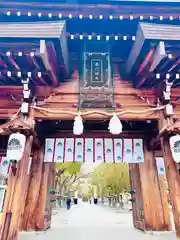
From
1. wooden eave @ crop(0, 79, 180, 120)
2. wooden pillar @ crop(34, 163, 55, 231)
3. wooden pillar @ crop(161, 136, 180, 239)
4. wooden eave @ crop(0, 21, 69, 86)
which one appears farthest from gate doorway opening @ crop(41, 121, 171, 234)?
wooden eave @ crop(0, 21, 69, 86)

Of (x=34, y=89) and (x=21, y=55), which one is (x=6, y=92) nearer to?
(x=34, y=89)

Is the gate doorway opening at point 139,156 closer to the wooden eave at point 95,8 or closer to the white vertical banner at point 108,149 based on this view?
the white vertical banner at point 108,149

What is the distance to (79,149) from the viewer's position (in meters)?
5.90

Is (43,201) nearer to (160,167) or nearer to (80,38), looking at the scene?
(160,167)

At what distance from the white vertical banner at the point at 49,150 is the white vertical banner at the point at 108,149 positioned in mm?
→ 1690

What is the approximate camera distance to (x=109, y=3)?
468 cm

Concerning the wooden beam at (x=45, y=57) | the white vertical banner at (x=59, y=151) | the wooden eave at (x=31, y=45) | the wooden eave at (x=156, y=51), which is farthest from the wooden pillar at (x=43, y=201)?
the wooden eave at (x=156, y=51)

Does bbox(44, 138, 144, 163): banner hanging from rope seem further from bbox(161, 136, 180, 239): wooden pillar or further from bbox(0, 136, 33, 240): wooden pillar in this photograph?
bbox(0, 136, 33, 240): wooden pillar

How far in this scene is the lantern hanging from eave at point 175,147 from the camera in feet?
13.4

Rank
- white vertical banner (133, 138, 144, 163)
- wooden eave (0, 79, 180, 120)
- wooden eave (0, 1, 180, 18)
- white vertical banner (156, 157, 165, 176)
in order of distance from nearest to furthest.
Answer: wooden eave (0, 1, 180, 18), wooden eave (0, 79, 180, 120), white vertical banner (133, 138, 144, 163), white vertical banner (156, 157, 165, 176)

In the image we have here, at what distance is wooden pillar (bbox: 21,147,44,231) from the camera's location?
5.75m

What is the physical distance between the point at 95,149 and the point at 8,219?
3.02 metres

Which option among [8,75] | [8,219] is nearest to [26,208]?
[8,219]

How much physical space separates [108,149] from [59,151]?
61.0 inches
